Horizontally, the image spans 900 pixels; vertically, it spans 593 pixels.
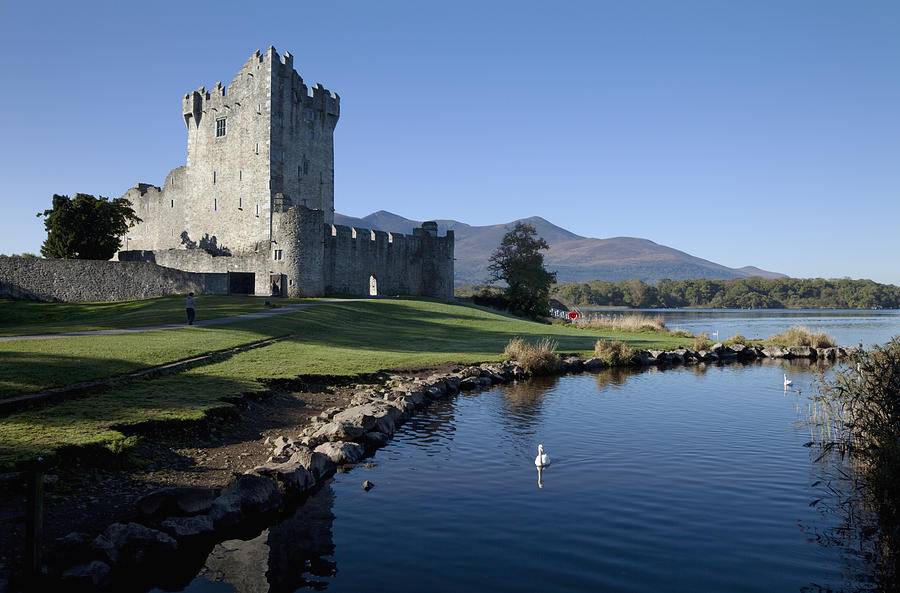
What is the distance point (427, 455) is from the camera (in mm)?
13031

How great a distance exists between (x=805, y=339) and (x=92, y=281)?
1992 inches

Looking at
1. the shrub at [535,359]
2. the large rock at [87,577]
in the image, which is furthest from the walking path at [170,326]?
the large rock at [87,577]

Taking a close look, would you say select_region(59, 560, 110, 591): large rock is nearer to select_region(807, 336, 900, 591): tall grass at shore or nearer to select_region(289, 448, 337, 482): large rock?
select_region(289, 448, 337, 482): large rock

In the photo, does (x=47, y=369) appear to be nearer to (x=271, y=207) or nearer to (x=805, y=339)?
(x=805, y=339)

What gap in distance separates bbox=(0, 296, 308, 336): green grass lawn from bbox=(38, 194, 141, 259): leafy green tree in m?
15.7

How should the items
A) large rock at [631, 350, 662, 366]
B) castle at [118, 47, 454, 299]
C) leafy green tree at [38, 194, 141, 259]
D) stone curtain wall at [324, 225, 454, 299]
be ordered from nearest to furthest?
large rock at [631, 350, 662, 366], castle at [118, 47, 454, 299], stone curtain wall at [324, 225, 454, 299], leafy green tree at [38, 194, 141, 259]

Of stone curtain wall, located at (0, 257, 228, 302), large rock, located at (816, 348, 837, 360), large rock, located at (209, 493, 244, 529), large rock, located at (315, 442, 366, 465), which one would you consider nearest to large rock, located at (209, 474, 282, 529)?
large rock, located at (209, 493, 244, 529)

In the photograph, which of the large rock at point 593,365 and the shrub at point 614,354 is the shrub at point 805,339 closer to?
the shrub at point 614,354

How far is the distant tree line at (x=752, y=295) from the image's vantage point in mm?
173125

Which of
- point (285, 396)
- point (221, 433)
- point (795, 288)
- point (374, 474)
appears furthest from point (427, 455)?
point (795, 288)

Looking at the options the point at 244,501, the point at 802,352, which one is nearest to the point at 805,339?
the point at 802,352

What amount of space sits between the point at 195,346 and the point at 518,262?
49577 millimetres

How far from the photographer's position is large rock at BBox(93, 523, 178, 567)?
292 inches

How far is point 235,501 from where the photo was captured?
9109 mm
